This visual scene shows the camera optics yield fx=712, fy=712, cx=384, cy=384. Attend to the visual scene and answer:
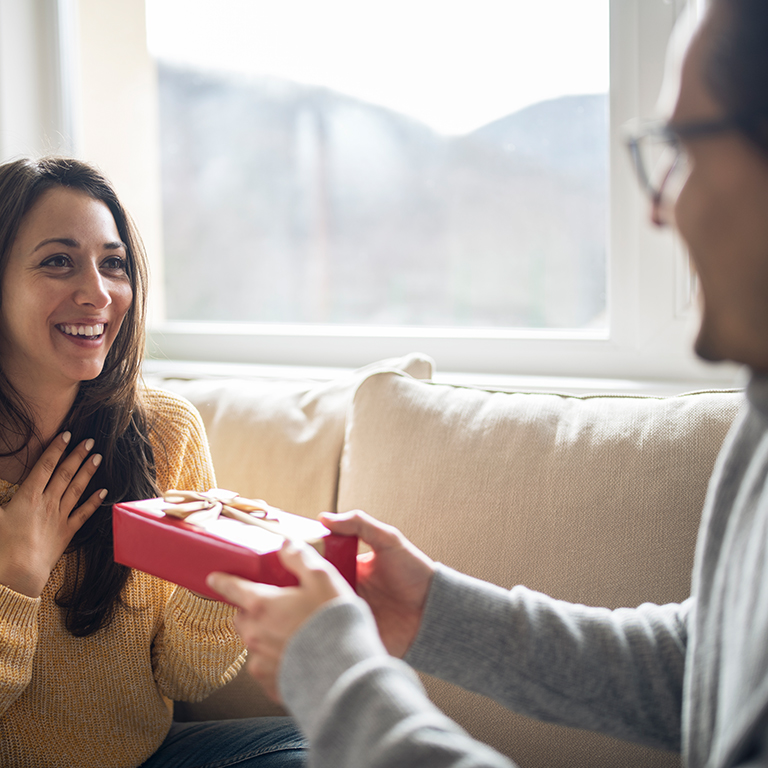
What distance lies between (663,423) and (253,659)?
0.72m

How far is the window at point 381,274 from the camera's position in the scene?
1.53 m

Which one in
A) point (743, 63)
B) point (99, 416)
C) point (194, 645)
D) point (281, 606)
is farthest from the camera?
point (99, 416)

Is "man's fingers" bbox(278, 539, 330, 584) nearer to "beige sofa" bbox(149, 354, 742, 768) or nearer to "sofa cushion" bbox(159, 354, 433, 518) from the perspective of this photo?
"beige sofa" bbox(149, 354, 742, 768)

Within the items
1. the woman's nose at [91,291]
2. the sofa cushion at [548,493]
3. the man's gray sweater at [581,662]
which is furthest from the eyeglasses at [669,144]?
the woman's nose at [91,291]

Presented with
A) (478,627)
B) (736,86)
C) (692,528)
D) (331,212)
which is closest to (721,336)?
(736,86)

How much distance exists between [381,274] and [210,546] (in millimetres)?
1232

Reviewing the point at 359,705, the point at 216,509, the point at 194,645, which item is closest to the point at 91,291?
the point at 216,509

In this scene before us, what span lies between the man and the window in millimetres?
921

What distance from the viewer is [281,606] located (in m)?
0.62

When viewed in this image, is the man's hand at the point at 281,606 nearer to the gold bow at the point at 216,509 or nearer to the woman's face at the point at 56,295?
the gold bow at the point at 216,509

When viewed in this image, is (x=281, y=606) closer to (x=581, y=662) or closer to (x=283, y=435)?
(x=581, y=662)

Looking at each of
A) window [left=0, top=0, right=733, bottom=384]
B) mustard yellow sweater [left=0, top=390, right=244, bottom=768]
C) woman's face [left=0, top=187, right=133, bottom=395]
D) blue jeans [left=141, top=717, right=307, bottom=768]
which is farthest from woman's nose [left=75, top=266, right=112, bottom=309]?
window [left=0, top=0, right=733, bottom=384]

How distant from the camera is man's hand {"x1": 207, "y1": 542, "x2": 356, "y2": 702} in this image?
61 cm

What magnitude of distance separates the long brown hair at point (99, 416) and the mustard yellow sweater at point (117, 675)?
31mm
